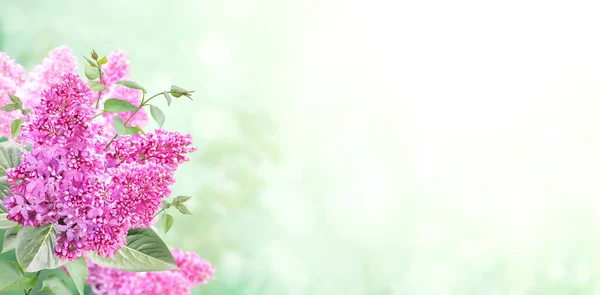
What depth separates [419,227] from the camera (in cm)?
189

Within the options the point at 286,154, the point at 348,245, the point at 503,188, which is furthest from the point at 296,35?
the point at 503,188

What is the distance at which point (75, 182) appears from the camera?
2.07 ft

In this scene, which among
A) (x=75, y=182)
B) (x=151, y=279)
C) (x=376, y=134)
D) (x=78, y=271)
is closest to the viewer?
(x=75, y=182)

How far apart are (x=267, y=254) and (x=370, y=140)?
1.41 feet

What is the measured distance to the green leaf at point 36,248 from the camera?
63 cm

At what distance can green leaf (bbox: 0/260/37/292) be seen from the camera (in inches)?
28.0

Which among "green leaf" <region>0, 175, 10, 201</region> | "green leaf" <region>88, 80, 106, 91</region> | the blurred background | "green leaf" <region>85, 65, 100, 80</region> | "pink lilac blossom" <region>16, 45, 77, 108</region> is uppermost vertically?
the blurred background

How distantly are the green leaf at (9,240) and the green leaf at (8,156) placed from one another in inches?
2.4

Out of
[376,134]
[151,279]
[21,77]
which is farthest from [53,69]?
[376,134]

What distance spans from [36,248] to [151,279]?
48 cm

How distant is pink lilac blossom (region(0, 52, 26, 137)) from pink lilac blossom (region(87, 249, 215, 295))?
13.2 inches

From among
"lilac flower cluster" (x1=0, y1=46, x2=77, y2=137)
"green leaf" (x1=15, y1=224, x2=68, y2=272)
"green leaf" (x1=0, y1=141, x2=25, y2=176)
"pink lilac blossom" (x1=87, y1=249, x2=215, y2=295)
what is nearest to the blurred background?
"pink lilac blossom" (x1=87, y1=249, x2=215, y2=295)

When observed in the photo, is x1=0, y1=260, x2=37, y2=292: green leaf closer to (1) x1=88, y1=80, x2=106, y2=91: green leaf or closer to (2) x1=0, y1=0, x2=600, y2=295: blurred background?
(1) x1=88, y1=80, x2=106, y2=91: green leaf

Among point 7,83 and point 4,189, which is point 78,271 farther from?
point 7,83
